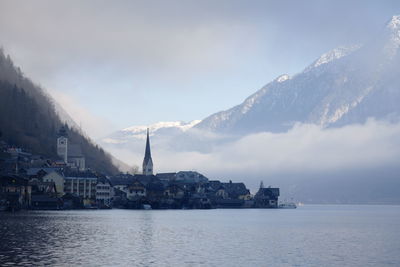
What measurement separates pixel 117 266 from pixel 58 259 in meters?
7.16

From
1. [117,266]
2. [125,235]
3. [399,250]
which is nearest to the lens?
[117,266]

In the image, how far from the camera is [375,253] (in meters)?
92.2

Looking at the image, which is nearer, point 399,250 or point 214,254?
point 214,254

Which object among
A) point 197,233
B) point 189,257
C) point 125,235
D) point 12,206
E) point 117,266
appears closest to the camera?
point 117,266

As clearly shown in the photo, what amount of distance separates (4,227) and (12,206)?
8689 centimetres

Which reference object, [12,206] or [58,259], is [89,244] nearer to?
[58,259]

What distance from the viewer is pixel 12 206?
647ft

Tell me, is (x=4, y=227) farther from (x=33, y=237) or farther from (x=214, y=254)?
(x=214, y=254)

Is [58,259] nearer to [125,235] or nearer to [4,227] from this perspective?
[125,235]

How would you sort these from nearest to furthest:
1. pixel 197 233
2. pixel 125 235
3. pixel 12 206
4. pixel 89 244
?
pixel 89 244
pixel 125 235
pixel 197 233
pixel 12 206

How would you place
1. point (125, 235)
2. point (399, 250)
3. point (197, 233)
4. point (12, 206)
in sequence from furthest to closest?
point (12, 206) < point (197, 233) < point (125, 235) < point (399, 250)

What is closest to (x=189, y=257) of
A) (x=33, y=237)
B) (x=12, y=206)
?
(x=33, y=237)

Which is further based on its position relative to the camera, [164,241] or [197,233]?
[197,233]

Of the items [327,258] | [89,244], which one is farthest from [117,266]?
[327,258]
